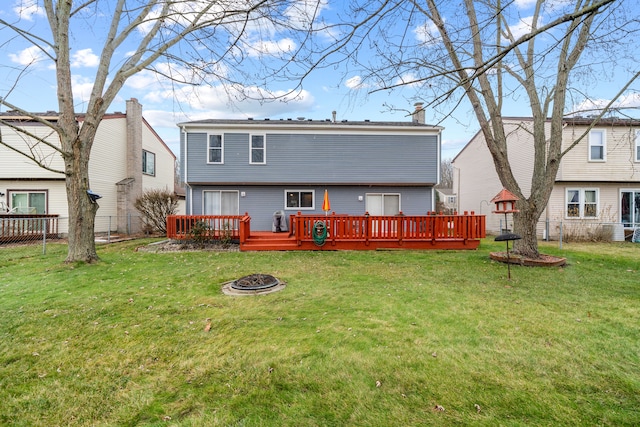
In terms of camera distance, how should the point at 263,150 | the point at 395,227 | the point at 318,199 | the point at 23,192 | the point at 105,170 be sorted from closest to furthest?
the point at 395,227 < the point at 263,150 < the point at 318,199 < the point at 23,192 < the point at 105,170

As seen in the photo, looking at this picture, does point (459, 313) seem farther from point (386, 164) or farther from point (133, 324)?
point (386, 164)

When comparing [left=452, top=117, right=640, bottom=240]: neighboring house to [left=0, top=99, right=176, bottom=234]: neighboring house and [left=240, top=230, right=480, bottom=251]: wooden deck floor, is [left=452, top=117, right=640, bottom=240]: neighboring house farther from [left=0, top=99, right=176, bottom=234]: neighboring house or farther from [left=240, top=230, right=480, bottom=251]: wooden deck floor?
[left=0, top=99, right=176, bottom=234]: neighboring house

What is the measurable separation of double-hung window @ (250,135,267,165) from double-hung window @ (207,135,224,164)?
4.34ft

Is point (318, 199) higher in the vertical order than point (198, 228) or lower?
higher

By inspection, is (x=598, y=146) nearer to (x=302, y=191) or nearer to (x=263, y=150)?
(x=302, y=191)

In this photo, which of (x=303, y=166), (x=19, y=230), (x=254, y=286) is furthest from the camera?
(x=303, y=166)

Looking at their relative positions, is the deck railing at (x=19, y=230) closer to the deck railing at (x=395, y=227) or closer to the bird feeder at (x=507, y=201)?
the deck railing at (x=395, y=227)

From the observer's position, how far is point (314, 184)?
13250 mm

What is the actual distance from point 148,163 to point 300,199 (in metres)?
11.4

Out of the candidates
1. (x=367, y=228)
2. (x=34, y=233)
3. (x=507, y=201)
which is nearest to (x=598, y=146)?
(x=507, y=201)

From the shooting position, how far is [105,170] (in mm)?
15445

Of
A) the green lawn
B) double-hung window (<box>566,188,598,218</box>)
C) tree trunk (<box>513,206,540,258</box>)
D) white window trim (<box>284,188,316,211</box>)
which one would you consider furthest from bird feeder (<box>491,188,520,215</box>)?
double-hung window (<box>566,188,598,218</box>)

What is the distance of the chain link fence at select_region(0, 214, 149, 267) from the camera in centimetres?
946

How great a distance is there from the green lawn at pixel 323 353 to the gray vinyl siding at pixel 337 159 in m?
7.72
